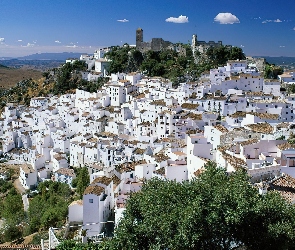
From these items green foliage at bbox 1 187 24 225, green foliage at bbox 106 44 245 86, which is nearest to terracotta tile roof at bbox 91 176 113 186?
green foliage at bbox 1 187 24 225

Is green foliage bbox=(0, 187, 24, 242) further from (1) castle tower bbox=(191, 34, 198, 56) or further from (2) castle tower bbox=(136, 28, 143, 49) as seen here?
(2) castle tower bbox=(136, 28, 143, 49)

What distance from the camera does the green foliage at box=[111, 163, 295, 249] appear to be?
31.7ft

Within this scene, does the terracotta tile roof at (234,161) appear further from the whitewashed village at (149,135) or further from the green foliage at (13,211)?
the green foliage at (13,211)

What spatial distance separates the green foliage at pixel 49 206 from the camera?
20828 mm

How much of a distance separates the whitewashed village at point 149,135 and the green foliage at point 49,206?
1.37 meters

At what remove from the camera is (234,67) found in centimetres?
3953

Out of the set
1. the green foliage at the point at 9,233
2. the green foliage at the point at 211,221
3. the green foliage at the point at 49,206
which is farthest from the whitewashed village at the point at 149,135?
the green foliage at the point at 9,233

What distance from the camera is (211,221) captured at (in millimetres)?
9594

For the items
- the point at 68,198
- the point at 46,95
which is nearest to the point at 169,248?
the point at 68,198

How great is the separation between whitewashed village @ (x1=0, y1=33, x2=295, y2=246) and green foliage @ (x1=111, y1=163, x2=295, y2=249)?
3175 millimetres

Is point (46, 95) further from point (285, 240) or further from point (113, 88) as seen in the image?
point (285, 240)

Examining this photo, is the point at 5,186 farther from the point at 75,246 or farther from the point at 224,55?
the point at 224,55

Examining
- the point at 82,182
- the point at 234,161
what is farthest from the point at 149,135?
the point at 234,161

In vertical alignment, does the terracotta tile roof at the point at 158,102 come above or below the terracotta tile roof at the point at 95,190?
above
